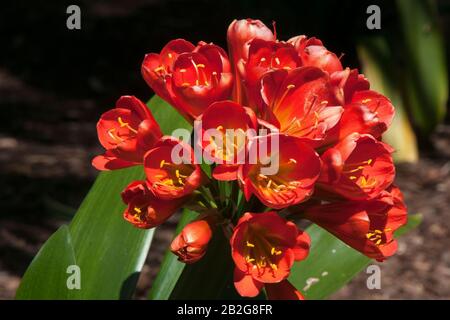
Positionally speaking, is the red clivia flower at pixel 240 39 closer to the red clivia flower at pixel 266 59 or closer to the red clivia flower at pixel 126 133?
the red clivia flower at pixel 266 59

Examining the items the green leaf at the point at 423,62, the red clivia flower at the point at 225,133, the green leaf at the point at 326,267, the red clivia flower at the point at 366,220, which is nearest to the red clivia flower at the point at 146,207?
the red clivia flower at the point at 225,133

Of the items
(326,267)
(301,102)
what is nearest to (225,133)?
(301,102)

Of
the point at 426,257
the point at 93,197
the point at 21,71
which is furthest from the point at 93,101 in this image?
the point at 93,197

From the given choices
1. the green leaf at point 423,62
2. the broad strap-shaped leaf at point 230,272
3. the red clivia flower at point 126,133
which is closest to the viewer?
the red clivia flower at point 126,133

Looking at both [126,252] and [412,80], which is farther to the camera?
[412,80]

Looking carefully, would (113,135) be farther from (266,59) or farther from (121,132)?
(266,59)

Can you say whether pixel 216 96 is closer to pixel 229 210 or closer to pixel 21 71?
pixel 229 210
